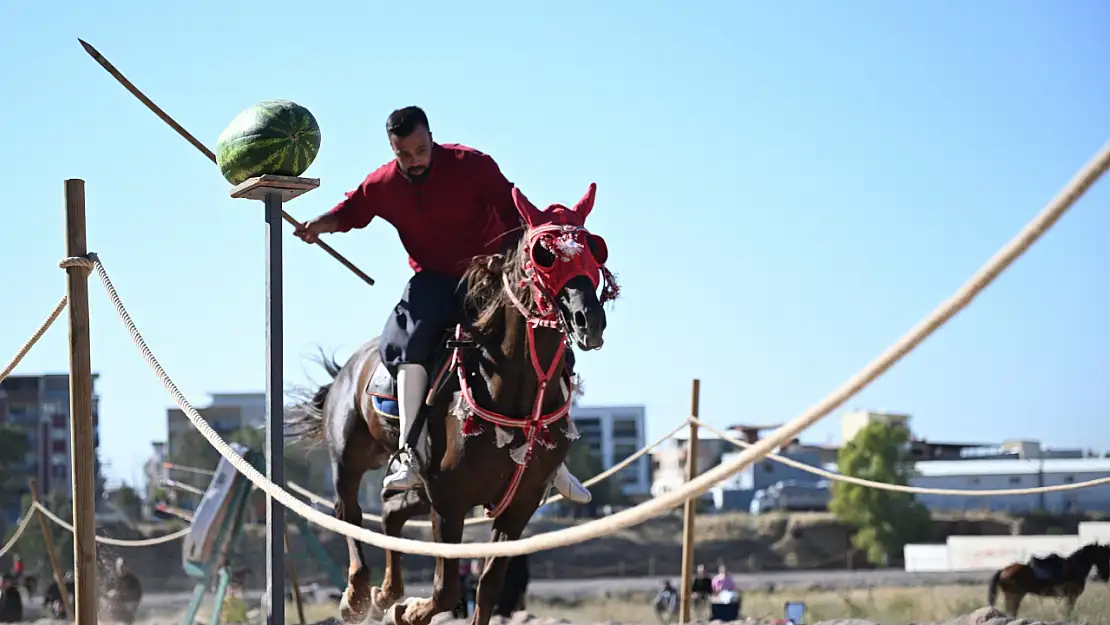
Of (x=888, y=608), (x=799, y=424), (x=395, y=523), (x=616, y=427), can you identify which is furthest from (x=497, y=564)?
(x=616, y=427)

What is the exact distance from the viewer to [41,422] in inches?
3024

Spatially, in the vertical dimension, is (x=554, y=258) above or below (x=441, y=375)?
above

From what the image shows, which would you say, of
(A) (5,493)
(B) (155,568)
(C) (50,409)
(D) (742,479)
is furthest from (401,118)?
(D) (742,479)

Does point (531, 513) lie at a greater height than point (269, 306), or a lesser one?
lesser

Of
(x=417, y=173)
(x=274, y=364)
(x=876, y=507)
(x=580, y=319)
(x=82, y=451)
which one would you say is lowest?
(x=876, y=507)

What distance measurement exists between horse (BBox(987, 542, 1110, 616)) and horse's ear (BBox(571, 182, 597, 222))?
12965 millimetres

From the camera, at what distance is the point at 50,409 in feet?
268

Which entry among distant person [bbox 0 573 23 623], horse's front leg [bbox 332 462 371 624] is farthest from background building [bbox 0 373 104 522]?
horse's front leg [bbox 332 462 371 624]

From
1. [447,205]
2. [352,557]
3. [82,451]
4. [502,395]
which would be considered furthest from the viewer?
[352,557]

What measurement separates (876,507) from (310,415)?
6523 cm

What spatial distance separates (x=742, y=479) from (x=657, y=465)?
18.1 metres

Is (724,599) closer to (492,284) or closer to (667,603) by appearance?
(667,603)

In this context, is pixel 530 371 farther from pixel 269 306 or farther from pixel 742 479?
pixel 742 479

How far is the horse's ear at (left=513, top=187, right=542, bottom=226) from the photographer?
22.7 ft
